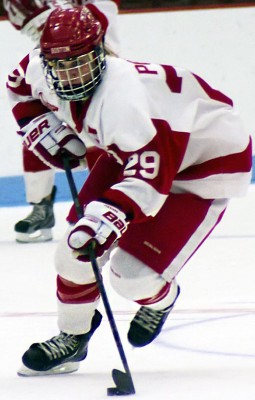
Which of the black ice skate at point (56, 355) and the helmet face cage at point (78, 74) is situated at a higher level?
the helmet face cage at point (78, 74)

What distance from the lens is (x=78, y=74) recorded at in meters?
2.14

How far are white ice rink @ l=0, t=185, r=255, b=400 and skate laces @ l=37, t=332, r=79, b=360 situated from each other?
0.05 meters

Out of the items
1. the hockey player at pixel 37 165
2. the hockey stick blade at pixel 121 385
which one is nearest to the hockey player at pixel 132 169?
the hockey stick blade at pixel 121 385

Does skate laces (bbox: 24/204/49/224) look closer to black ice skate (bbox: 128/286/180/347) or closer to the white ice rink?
the white ice rink

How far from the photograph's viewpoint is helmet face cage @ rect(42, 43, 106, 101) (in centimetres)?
213

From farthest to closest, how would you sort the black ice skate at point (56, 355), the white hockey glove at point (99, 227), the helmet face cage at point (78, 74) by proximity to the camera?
the black ice skate at point (56, 355)
the helmet face cage at point (78, 74)
the white hockey glove at point (99, 227)

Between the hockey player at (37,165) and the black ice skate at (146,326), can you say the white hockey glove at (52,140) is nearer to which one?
the black ice skate at (146,326)

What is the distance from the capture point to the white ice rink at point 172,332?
2.11 metres

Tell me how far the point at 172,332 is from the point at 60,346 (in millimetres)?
396

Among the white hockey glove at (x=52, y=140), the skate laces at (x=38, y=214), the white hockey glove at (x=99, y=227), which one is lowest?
the skate laces at (x=38, y=214)

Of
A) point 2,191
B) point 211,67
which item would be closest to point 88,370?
point 2,191

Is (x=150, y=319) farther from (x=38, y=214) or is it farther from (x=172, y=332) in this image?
(x=38, y=214)

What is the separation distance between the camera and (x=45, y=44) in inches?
84.4

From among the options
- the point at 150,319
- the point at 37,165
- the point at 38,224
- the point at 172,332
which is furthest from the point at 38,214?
the point at 150,319
